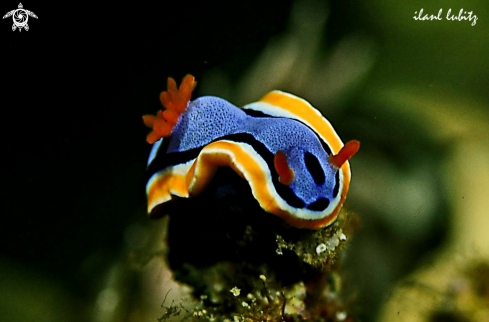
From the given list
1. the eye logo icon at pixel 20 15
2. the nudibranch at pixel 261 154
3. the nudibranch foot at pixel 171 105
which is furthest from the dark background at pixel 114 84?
the nudibranch foot at pixel 171 105

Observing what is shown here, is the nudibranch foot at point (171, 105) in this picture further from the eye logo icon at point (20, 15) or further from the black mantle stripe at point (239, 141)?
the eye logo icon at point (20, 15)

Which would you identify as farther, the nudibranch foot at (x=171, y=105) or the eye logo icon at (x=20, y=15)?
the eye logo icon at (x=20, y=15)

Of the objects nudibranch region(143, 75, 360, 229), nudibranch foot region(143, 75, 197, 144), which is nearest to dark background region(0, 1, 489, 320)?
nudibranch region(143, 75, 360, 229)

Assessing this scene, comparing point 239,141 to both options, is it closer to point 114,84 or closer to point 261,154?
point 261,154

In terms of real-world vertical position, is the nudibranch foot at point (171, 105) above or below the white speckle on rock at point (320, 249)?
above

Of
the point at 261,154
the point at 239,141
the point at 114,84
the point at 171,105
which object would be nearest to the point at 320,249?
the point at 261,154

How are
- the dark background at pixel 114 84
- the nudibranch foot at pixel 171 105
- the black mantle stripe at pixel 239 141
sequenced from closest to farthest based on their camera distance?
the black mantle stripe at pixel 239 141
the nudibranch foot at pixel 171 105
the dark background at pixel 114 84

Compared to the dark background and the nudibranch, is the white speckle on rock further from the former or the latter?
the dark background
